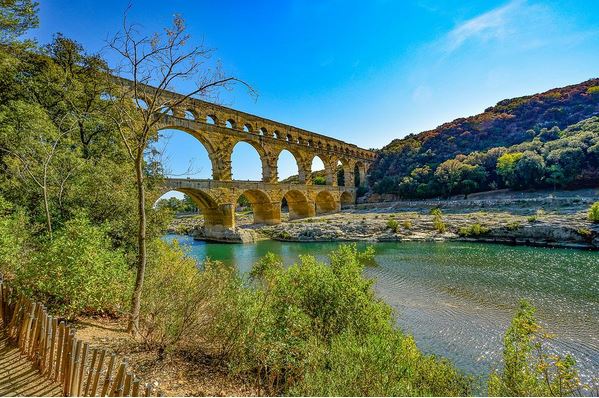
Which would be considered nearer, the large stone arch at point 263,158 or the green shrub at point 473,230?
the green shrub at point 473,230

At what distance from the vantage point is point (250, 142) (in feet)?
104

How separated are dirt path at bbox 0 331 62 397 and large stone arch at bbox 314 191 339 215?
126ft

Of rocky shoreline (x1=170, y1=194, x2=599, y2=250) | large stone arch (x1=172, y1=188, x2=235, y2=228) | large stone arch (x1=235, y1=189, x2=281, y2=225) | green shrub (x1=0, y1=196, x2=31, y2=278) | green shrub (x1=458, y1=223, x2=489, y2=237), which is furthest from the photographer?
large stone arch (x1=235, y1=189, x2=281, y2=225)

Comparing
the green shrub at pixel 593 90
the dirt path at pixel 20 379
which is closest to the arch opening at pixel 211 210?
the dirt path at pixel 20 379

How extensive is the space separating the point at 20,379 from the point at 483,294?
1211 centimetres

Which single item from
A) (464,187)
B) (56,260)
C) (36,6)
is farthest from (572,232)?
(36,6)

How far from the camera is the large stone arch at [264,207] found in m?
31.8

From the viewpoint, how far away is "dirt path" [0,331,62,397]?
337 centimetres

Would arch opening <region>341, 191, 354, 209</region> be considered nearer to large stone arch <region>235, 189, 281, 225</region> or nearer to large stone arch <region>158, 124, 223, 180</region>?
large stone arch <region>235, 189, 281, 225</region>

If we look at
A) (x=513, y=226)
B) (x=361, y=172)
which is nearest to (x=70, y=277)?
(x=513, y=226)

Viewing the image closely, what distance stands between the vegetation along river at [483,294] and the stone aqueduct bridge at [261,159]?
8519mm

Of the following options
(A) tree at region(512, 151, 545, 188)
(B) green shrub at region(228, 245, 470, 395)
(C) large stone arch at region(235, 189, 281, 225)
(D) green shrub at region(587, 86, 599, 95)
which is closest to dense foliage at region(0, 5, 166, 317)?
(B) green shrub at region(228, 245, 470, 395)

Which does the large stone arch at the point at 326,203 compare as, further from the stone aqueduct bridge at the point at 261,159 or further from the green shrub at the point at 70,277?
the green shrub at the point at 70,277

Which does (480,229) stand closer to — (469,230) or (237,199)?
(469,230)
